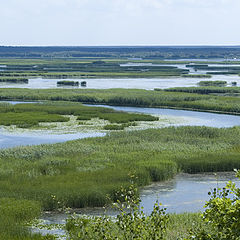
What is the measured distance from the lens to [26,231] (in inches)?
622

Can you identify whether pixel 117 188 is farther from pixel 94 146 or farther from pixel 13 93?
pixel 13 93

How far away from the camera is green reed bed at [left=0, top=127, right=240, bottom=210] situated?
20.2 m

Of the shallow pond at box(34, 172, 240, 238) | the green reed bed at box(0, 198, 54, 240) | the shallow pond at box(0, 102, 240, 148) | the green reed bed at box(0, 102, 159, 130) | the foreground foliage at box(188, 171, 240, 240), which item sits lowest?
the shallow pond at box(34, 172, 240, 238)

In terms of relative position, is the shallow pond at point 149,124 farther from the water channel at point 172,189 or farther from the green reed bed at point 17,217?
the green reed bed at point 17,217

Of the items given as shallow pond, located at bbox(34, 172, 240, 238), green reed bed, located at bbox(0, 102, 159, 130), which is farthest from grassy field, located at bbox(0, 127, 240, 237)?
green reed bed, located at bbox(0, 102, 159, 130)

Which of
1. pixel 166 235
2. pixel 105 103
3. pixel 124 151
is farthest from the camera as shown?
pixel 105 103

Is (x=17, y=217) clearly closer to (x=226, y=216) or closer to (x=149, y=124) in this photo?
(x=226, y=216)

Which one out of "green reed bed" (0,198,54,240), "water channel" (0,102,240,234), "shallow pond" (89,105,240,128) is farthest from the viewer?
"shallow pond" (89,105,240,128)

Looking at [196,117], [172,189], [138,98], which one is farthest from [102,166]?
[138,98]

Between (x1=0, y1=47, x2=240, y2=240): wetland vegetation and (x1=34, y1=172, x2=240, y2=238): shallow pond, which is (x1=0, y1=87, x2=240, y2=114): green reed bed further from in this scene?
(x1=34, y1=172, x2=240, y2=238): shallow pond

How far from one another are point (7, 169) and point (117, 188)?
5.37 metres

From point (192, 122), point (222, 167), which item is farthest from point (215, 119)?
point (222, 167)

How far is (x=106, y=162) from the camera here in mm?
25578

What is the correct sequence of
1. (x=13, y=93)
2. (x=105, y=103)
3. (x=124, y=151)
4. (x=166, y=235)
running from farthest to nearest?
1. (x=13, y=93)
2. (x=105, y=103)
3. (x=124, y=151)
4. (x=166, y=235)
